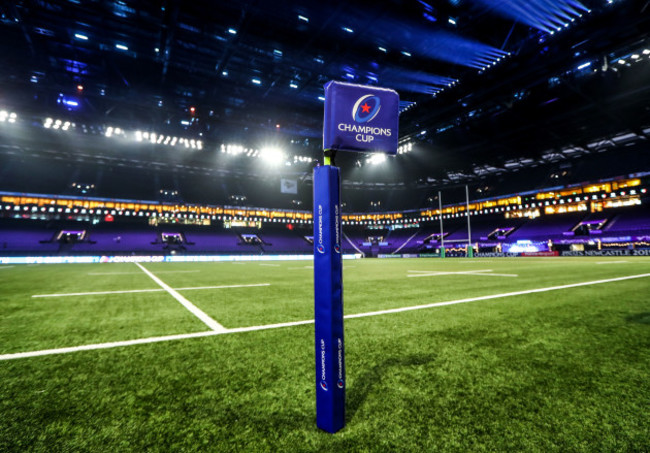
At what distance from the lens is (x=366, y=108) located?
1.25 metres

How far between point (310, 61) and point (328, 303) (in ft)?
48.8

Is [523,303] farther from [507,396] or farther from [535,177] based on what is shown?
[535,177]

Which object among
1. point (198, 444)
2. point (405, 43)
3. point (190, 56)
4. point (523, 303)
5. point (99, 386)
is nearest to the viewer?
point (198, 444)

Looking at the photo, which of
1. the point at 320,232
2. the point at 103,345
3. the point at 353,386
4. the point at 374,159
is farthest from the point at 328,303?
the point at 374,159

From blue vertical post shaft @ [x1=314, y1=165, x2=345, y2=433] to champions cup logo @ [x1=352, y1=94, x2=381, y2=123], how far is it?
281mm

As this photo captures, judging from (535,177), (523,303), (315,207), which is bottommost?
(523,303)

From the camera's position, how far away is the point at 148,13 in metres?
10.6

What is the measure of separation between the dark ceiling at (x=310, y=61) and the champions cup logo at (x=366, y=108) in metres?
11.8

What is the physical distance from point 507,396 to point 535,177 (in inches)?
1732

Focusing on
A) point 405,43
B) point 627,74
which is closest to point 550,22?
point 405,43

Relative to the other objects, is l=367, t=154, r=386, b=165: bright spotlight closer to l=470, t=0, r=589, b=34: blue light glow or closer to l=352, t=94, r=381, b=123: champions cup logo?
l=470, t=0, r=589, b=34: blue light glow

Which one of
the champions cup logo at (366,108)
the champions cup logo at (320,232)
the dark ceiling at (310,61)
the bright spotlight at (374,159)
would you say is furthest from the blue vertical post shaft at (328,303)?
the bright spotlight at (374,159)

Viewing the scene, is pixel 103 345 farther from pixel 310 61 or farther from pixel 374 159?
pixel 374 159

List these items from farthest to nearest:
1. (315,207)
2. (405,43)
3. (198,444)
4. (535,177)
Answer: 1. (535,177)
2. (405,43)
3. (315,207)
4. (198,444)
